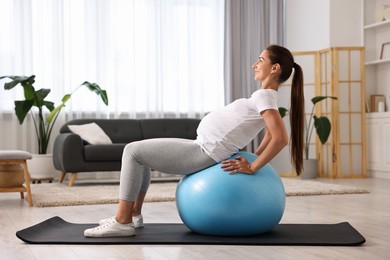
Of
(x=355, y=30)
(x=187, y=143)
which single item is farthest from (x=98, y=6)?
(x=187, y=143)

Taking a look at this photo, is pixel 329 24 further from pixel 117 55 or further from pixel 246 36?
pixel 117 55

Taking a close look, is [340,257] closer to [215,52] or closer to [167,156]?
[167,156]

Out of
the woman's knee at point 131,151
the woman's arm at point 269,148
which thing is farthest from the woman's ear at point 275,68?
the woman's knee at point 131,151

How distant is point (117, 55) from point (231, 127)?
533 cm

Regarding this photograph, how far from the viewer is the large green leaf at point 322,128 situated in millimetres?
7414

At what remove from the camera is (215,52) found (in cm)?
867

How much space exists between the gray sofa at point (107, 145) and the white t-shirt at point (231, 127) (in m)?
3.66

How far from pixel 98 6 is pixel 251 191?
564cm

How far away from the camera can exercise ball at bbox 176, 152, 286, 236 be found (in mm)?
2943

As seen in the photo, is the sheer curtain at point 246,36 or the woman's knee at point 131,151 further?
the sheer curtain at point 246,36

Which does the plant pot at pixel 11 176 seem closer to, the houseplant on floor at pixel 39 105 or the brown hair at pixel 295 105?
the houseplant on floor at pixel 39 105

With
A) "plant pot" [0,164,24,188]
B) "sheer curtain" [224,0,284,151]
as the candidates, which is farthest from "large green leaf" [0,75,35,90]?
"sheer curtain" [224,0,284,151]

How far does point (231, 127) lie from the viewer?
307 cm

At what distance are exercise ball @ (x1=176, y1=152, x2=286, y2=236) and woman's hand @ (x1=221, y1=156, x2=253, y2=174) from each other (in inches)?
0.7
